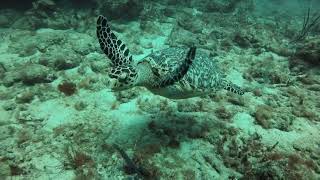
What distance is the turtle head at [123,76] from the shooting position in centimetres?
373

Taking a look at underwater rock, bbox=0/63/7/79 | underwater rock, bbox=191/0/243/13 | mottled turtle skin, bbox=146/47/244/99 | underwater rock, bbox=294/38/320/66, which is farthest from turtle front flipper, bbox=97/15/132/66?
underwater rock, bbox=191/0/243/13

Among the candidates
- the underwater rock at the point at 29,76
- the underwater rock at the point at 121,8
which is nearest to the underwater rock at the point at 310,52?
the underwater rock at the point at 121,8

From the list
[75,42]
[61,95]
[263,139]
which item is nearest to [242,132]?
[263,139]

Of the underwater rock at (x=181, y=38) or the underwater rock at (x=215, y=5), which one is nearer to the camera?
the underwater rock at (x=181, y=38)

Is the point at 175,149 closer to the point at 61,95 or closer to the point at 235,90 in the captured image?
the point at 235,90

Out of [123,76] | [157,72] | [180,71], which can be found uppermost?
[180,71]

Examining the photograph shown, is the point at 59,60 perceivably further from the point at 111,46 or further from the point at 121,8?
the point at 121,8

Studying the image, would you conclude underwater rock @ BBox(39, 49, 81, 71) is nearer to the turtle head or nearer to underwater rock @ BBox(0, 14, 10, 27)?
the turtle head

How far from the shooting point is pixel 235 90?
5.30 meters

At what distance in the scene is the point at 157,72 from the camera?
4340 millimetres

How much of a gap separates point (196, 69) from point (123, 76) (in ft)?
5.01

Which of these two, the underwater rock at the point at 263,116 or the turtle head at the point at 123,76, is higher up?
the turtle head at the point at 123,76

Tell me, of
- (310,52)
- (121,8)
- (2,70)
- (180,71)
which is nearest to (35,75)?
(2,70)

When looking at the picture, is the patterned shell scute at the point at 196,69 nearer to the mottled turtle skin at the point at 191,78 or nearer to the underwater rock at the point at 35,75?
the mottled turtle skin at the point at 191,78
